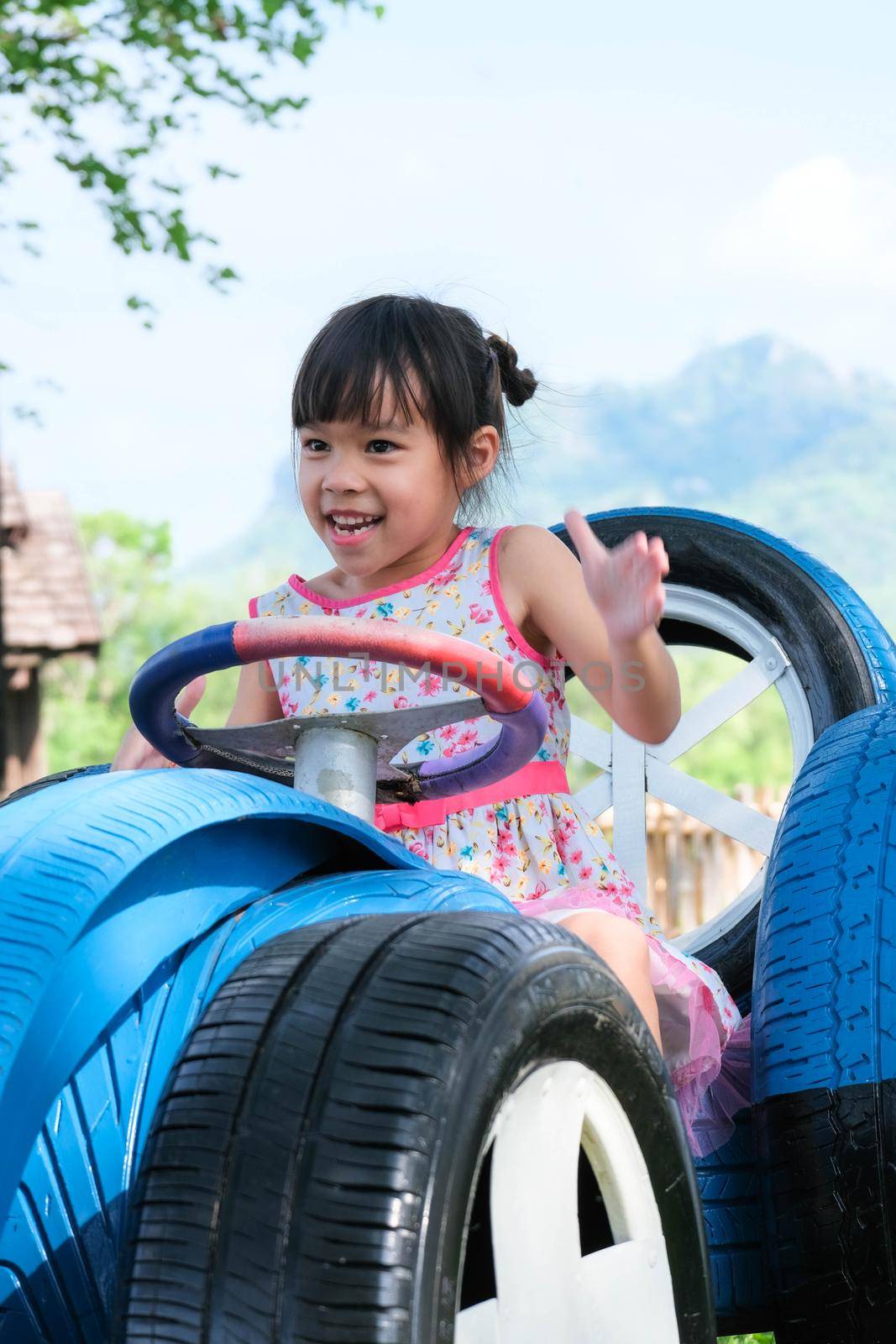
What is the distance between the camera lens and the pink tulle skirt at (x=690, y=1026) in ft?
6.05

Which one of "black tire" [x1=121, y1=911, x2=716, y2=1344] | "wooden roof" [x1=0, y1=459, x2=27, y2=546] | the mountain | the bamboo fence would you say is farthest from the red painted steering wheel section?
the mountain

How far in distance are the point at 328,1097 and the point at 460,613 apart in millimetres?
1260

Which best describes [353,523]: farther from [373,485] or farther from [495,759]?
[495,759]

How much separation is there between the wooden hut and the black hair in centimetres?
1286

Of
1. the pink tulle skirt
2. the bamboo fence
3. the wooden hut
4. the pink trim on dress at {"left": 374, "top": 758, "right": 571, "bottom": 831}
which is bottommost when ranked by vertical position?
the pink tulle skirt

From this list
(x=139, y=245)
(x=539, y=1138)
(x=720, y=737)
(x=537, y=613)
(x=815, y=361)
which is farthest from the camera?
(x=815, y=361)

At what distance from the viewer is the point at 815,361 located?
164750 millimetres

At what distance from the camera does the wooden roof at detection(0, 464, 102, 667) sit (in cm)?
1490

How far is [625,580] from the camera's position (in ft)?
5.14

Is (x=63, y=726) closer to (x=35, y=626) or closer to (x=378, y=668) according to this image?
(x=35, y=626)

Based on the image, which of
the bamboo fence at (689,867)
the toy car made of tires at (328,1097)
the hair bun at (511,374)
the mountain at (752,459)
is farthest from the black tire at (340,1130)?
the mountain at (752,459)

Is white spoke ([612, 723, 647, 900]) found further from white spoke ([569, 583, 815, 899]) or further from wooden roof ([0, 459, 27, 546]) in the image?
wooden roof ([0, 459, 27, 546])

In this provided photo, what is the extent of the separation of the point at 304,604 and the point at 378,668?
0.71 ft

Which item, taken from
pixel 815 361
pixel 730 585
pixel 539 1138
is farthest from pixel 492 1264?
pixel 815 361
